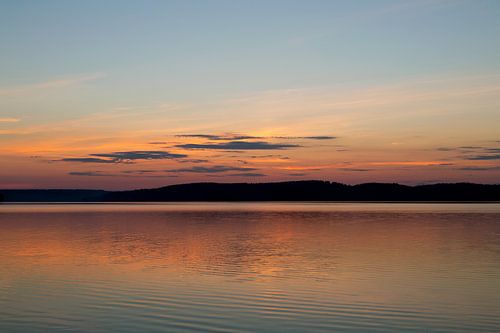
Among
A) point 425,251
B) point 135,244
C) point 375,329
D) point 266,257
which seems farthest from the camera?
point 135,244

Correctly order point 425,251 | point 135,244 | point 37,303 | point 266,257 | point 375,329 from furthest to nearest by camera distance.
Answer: point 135,244, point 425,251, point 266,257, point 37,303, point 375,329

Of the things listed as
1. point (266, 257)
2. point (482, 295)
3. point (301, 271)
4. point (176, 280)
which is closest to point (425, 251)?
point (266, 257)

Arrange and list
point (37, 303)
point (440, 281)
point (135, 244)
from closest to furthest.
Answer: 1. point (37, 303)
2. point (440, 281)
3. point (135, 244)

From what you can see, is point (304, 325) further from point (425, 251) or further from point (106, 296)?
point (425, 251)

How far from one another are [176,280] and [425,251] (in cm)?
2062

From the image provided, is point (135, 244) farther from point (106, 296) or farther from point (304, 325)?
point (304, 325)

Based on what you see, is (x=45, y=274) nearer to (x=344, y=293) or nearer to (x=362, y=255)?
(x=344, y=293)

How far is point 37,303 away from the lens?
23.1 metres

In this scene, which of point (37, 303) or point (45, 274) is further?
point (45, 274)

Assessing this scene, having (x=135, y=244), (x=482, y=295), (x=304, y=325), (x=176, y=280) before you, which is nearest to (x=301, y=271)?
(x=176, y=280)

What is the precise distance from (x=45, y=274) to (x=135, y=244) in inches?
720

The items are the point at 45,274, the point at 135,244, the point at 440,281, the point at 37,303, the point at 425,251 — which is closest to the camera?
the point at 37,303

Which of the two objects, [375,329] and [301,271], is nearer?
[375,329]

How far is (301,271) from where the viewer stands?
31750 mm
